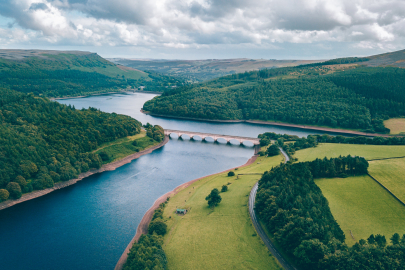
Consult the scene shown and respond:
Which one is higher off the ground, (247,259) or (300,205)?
(300,205)

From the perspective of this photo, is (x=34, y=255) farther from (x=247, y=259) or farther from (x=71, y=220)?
(x=247, y=259)

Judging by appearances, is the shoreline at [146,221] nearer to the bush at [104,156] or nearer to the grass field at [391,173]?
the bush at [104,156]

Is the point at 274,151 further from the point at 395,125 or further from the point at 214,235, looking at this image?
the point at 395,125

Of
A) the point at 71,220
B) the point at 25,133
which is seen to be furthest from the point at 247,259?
the point at 25,133

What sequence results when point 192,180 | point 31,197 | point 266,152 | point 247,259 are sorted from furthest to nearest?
point 266,152 → point 192,180 → point 31,197 → point 247,259

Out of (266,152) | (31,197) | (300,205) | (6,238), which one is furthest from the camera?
(266,152)

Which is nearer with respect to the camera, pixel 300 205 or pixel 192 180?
pixel 300 205

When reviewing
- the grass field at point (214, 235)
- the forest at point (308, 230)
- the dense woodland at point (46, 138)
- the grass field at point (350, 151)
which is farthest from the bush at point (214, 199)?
the dense woodland at point (46, 138)
